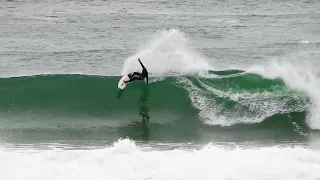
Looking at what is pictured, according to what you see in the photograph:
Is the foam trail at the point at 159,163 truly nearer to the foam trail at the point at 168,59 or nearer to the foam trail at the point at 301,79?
the foam trail at the point at 301,79

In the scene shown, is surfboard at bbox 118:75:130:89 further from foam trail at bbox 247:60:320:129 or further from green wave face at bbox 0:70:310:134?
foam trail at bbox 247:60:320:129

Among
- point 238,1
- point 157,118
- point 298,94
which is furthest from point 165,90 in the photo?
point 238,1

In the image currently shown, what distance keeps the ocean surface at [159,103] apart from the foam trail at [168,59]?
5 cm

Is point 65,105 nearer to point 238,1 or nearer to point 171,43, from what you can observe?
point 171,43

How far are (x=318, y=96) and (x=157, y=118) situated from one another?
5200 millimetres

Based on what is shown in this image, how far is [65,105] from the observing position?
53.7 ft

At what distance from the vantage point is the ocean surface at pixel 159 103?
507 inches

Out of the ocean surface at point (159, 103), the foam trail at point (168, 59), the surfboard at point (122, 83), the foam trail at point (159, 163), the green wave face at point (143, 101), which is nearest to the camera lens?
the foam trail at point (159, 163)

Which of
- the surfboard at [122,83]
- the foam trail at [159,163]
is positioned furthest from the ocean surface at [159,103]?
the surfboard at [122,83]

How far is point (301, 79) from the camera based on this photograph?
17.1 metres

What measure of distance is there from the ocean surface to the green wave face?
0.04 metres

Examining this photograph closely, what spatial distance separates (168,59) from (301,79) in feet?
15.6

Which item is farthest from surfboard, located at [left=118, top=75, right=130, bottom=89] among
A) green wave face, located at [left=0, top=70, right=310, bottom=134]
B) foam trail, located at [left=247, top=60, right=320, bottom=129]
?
foam trail, located at [left=247, top=60, right=320, bottom=129]

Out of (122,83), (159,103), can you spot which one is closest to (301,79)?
(159,103)
